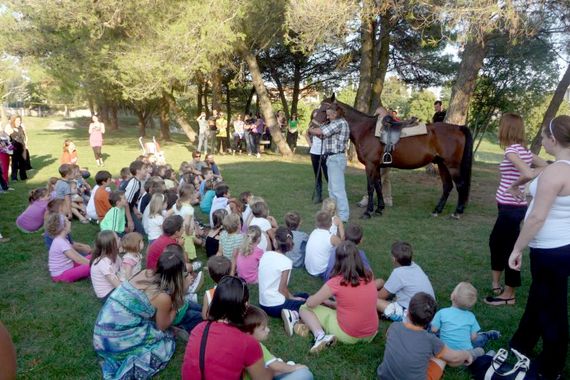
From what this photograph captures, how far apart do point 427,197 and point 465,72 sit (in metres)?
3.94

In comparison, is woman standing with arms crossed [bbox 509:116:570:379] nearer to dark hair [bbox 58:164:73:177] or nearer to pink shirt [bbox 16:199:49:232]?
pink shirt [bbox 16:199:49:232]

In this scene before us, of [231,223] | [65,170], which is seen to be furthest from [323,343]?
[65,170]

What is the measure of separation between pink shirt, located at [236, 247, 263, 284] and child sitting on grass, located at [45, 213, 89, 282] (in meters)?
1.79

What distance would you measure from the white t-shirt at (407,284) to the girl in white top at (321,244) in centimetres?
97

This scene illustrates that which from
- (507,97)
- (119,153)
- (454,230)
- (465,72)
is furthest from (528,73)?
(119,153)

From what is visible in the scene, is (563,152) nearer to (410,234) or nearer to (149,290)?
(149,290)

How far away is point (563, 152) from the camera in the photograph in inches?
102

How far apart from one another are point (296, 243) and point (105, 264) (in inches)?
89.9

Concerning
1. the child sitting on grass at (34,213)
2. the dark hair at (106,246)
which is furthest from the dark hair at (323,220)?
the child sitting on grass at (34,213)

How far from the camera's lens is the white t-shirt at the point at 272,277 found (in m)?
3.95

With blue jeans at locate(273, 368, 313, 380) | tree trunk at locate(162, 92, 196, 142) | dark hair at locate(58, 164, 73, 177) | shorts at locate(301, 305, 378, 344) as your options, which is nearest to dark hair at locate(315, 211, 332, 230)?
shorts at locate(301, 305, 378, 344)

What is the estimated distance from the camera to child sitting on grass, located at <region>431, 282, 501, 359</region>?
325 cm

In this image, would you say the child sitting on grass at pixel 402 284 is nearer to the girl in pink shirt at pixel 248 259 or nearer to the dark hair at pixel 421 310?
the dark hair at pixel 421 310

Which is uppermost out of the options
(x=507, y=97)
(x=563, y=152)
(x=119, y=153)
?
(x=507, y=97)
